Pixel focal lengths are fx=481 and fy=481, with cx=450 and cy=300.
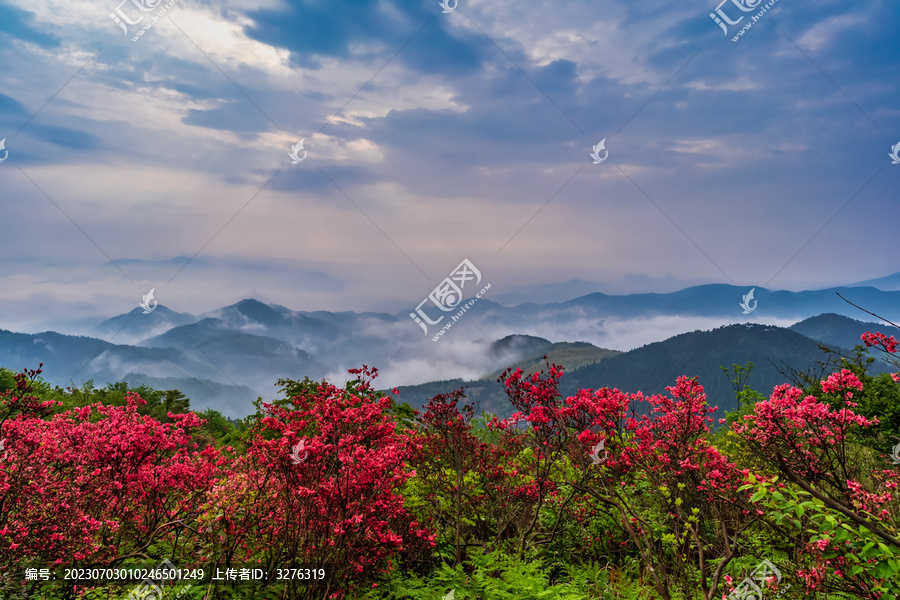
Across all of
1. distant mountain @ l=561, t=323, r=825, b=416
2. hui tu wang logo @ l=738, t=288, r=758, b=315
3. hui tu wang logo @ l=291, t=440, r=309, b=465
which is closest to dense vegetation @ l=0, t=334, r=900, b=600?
hui tu wang logo @ l=291, t=440, r=309, b=465

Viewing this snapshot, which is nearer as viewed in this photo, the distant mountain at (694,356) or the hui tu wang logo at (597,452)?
the hui tu wang logo at (597,452)

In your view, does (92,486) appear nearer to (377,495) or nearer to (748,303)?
(377,495)

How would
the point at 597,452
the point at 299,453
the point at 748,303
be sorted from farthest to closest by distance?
the point at 748,303, the point at 597,452, the point at 299,453

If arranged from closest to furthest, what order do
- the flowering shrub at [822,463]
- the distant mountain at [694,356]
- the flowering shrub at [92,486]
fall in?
1. the flowering shrub at [822,463]
2. the flowering shrub at [92,486]
3. the distant mountain at [694,356]

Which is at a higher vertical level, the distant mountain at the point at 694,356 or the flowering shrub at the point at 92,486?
the distant mountain at the point at 694,356

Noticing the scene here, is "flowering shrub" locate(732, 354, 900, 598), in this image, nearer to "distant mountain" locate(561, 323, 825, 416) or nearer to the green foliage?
the green foliage

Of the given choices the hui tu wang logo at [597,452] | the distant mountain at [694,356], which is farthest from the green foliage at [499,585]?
the distant mountain at [694,356]

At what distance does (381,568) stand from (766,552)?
557 cm

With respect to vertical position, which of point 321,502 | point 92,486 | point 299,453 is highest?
point 299,453

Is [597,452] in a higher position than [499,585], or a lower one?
higher
